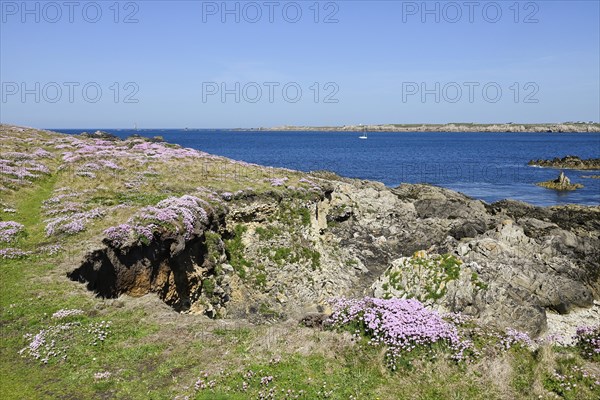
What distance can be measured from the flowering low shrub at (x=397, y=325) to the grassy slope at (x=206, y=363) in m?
0.61

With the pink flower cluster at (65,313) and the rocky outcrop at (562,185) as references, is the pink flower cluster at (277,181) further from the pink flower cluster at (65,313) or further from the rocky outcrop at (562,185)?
the rocky outcrop at (562,185)

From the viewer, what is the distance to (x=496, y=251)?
35.1m

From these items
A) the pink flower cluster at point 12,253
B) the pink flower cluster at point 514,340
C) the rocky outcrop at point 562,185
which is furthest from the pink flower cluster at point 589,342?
the rocky outcrop at point 562,185

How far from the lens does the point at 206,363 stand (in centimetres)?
1464

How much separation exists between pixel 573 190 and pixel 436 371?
9009 cm

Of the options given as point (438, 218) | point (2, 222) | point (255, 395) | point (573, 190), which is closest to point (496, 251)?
point (438, 218)

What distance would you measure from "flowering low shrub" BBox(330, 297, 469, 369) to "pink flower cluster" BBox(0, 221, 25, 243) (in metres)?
19.4

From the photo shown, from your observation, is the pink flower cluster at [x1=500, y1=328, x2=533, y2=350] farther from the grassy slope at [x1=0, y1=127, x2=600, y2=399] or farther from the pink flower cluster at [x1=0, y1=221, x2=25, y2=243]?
the pink flower cluster at [x1=0, y1=221, x2=25, y2=243]

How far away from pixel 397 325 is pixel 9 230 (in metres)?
22.9

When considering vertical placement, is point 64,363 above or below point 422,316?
below

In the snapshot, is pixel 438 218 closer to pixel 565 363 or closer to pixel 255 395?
pixel 565 363

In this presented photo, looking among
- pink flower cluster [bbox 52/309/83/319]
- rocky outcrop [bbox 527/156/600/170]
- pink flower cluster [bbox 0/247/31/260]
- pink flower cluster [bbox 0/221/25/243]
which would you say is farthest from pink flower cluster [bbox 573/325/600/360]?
rocky outcrop [bbox 527/156/600/170]

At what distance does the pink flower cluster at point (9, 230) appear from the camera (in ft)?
78.2

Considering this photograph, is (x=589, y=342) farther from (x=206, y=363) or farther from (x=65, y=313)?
(x=65, y=313)
